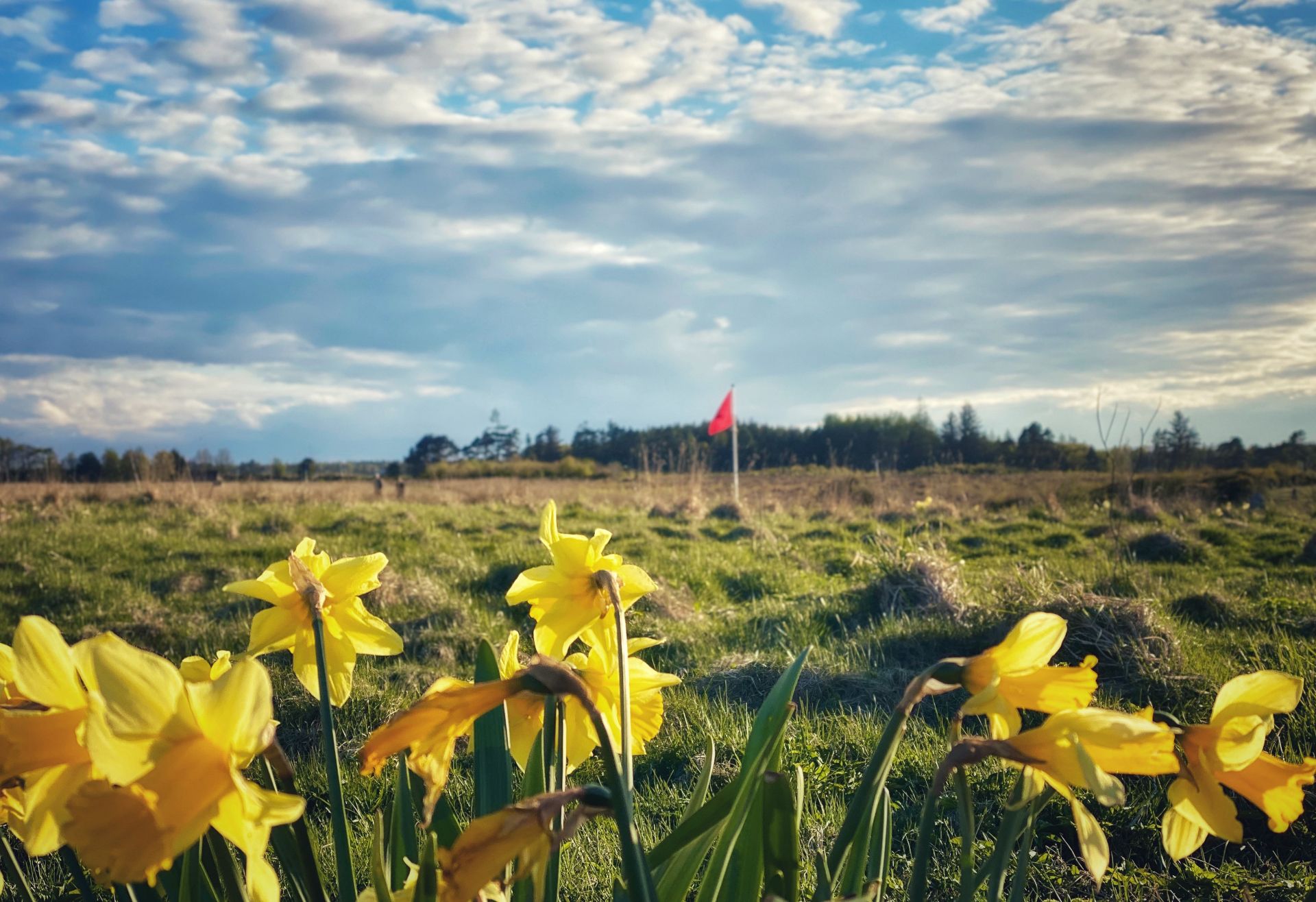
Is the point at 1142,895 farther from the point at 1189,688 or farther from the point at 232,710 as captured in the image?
the point at 232,710

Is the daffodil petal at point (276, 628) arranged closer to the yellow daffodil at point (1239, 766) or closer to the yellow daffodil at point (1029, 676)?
the yellow daffodil at point (1029, 676)

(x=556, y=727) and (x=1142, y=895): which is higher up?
(x=556, y=727)

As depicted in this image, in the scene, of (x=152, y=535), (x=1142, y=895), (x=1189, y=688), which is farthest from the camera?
(x=152, y=535)

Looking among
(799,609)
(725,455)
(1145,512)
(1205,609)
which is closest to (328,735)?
(799,609)

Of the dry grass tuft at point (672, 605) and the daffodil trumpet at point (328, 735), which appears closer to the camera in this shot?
the daffodil trumpet at point (328, 735)

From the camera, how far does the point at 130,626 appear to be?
18.5ft

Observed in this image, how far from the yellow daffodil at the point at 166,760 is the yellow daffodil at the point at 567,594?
1.60ft

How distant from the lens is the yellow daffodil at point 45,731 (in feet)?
2.64

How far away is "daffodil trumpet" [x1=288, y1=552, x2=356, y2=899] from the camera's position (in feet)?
3.33

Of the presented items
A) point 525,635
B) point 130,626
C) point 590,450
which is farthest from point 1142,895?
point 590,450

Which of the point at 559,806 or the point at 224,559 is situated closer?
the point at 559,806

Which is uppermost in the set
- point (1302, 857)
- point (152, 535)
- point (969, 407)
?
point (969, 407)

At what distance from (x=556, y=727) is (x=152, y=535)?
9.43m

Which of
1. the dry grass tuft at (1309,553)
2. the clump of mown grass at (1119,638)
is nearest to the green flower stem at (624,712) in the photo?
the clump of mown grass at (1119,638)
